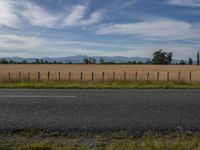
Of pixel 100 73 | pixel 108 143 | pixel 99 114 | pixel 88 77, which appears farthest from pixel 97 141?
pixel 100 73

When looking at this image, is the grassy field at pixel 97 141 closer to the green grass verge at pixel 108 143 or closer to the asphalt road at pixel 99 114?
the green grass verge at pixel 108 143

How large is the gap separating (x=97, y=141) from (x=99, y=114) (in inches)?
92.2

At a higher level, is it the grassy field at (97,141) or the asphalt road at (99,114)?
the asphalt road at (99,114)

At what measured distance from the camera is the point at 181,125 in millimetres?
7059

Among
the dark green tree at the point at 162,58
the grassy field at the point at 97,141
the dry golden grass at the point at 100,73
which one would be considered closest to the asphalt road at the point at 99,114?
the grassy field at the point at 97,141

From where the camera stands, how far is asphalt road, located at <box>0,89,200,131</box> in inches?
274

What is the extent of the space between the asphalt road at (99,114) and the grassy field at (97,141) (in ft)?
1.59

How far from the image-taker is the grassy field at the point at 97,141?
5.19 metres

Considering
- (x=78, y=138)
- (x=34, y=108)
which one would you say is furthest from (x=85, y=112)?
(x=78, y=138)

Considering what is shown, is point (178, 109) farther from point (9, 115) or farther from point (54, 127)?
point (9, 115)

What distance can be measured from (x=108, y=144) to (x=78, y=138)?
78 cm

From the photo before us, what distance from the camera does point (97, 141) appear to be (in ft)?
19.0

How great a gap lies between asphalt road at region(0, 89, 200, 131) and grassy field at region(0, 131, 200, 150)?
1.59ft

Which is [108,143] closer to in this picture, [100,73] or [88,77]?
[88,77]
